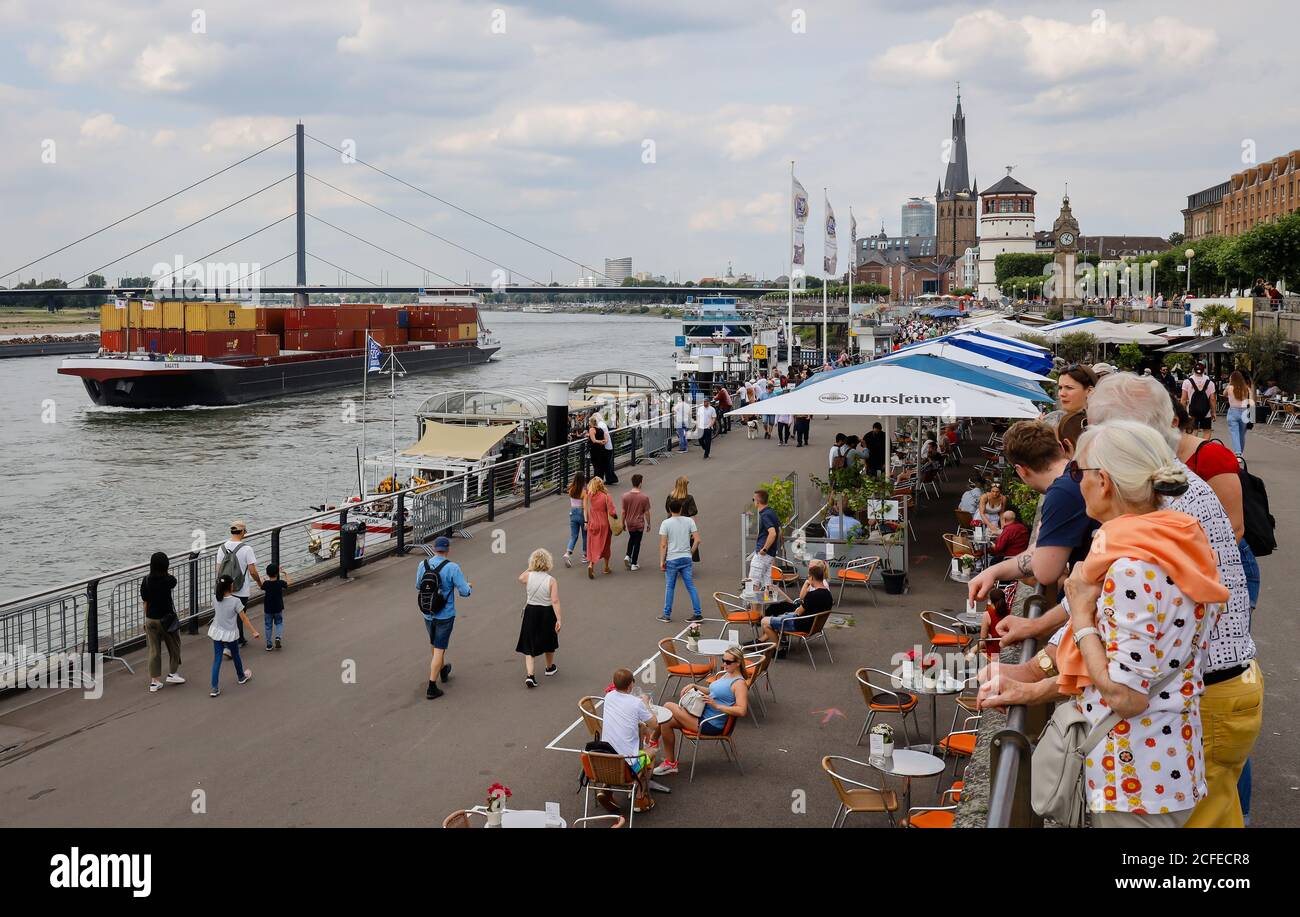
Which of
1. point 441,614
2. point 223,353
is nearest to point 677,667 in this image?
point 441,614

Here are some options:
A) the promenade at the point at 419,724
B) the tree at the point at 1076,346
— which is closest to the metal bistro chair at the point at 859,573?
the promenade at the point at 419,724

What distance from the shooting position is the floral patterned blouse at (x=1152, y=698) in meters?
2.88

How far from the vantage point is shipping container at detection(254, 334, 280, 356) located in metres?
74.4

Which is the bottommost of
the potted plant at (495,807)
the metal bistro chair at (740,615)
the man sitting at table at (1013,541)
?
the metal bistro chair at (740,615)

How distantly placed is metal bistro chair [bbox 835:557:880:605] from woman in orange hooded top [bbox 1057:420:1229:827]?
9.12 meters

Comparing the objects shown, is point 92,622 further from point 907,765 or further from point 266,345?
point 266,345

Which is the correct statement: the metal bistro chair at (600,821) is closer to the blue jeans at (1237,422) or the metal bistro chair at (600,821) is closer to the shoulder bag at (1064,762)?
the shoulder bag at (1064,762)

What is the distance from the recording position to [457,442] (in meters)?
25.2

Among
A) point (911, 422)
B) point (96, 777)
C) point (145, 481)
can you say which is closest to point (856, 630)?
point (96, 777)

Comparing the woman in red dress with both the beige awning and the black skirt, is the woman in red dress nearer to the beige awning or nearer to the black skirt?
the black skirt

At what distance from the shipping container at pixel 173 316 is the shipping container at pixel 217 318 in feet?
1.27

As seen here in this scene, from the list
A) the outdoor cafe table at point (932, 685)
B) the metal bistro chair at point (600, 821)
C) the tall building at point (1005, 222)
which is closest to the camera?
the metal bistro chair at point (600, 821)
